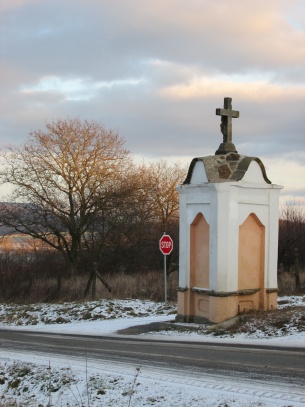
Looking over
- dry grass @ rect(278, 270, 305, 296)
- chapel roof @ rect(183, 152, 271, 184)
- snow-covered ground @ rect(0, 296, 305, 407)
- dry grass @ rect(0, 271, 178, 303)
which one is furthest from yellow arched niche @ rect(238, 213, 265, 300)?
dry grass @ rect(0, 271, 178, 303)

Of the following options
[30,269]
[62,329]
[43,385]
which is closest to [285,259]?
[30,269]

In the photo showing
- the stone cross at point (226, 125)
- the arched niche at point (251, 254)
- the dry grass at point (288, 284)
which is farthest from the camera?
the dry grass at point (288, 284)

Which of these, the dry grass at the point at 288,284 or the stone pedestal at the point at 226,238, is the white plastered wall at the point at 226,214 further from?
the dry grass at the point at 288,284

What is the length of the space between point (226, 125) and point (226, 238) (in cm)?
280

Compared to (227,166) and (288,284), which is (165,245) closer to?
(288,284)

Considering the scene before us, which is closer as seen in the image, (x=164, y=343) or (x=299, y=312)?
(x=164, y=343)

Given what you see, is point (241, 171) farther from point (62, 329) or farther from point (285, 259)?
point (285, 259)

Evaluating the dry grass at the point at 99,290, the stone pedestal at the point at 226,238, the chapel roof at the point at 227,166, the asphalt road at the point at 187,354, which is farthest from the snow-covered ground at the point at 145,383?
the dry grass at the point at 99,290

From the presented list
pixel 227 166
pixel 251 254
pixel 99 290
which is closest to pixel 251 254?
pixel 251 254

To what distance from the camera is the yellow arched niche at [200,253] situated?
40.9 feet

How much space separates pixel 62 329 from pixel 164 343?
205 inches

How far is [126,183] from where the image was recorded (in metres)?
33.2

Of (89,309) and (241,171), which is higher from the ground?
(241,171)

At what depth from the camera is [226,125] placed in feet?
43.2
